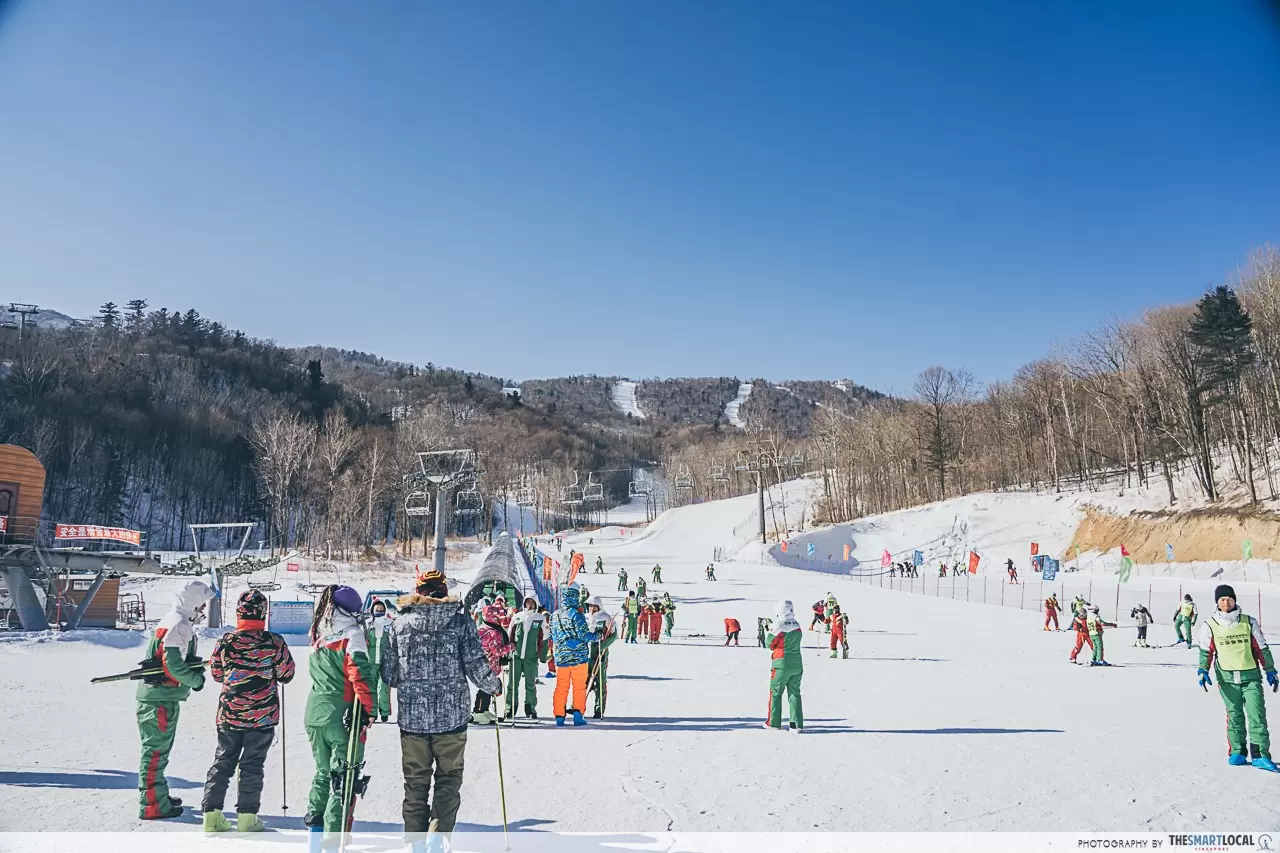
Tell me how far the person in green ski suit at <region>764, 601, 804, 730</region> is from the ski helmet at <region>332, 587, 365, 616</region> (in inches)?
211

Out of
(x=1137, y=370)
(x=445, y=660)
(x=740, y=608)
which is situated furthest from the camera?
(x=1137, y=370)

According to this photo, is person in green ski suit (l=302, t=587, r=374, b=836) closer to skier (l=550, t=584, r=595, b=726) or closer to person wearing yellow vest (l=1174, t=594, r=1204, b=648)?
skier (l=550, t=584, r=595, b=726)

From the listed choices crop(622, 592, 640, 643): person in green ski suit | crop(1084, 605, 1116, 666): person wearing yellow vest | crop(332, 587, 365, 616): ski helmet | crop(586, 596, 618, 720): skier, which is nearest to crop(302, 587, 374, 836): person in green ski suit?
crop(332, 587, 365, 616): ski helmet

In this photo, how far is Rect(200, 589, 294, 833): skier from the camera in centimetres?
515

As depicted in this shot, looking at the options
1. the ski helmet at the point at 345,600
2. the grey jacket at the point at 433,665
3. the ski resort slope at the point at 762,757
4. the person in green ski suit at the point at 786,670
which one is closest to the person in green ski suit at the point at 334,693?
the ski helmet at the point at 345,600

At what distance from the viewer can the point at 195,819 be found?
17.9ft

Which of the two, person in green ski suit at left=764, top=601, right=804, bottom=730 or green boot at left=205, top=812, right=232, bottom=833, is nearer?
green boot at left=205, top=812, right=232, bottom=833

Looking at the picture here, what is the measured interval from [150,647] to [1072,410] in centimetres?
7308

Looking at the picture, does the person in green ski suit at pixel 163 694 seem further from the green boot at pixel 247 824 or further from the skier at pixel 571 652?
the skier at pixel 571 652

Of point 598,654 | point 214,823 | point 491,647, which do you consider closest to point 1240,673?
point 598,654

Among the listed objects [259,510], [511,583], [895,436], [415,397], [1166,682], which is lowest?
[1166,682]

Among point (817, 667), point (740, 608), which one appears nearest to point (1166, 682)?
point (817, 667)

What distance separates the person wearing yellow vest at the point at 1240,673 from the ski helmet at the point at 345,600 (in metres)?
7.96

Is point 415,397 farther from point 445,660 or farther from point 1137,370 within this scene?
point 445,660
